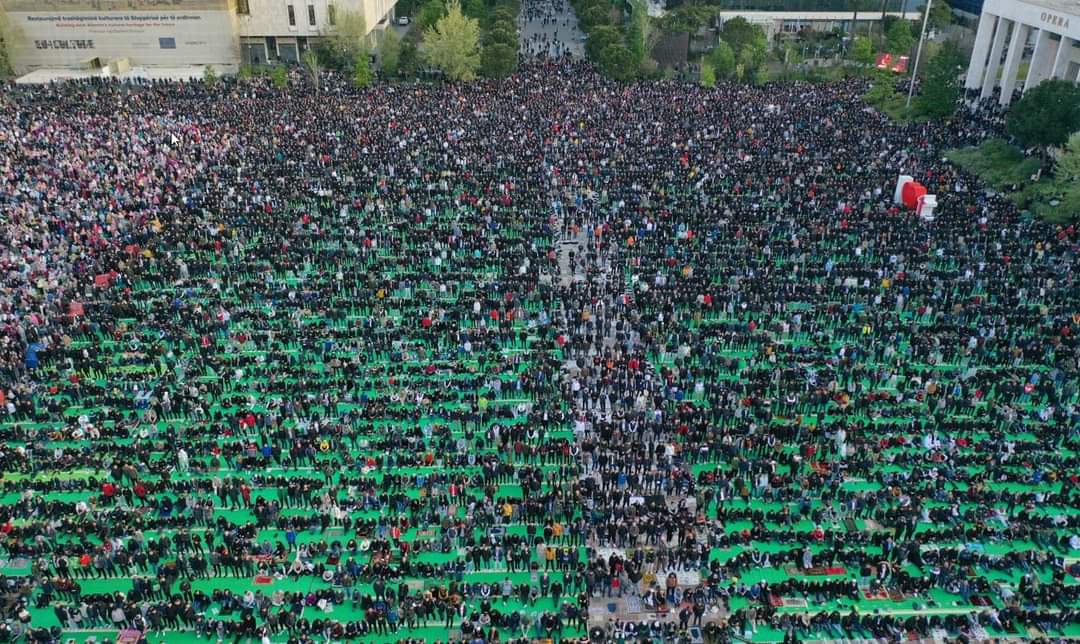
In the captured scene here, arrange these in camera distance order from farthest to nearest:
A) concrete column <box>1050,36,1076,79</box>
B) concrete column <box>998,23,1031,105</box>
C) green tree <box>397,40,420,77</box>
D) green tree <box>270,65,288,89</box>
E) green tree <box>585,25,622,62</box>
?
green tree <box>585,25,622,62</box> → green tree <box>397,40,420,77</box> → green tree <box>270,65,288,89</box> → concrete column <box>998,23,1031,105</box> → concrete column <box>1050,36,1076,79</box>

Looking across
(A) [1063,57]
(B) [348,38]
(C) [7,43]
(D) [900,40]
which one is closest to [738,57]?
(D) [900,40]

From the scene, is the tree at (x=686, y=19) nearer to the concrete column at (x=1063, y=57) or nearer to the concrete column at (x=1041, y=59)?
the concrete column at (x=1041, y=59)

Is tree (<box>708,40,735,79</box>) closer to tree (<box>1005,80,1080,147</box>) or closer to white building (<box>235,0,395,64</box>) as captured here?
tree (<box>1005,80,1080,147</box>)

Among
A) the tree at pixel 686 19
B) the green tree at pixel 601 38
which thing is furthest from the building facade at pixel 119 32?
the tree at pixel 686 19

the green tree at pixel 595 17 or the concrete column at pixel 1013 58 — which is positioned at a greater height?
the green tree at pixel 595 17

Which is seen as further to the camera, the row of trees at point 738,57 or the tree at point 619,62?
the row of trees at point 738,57

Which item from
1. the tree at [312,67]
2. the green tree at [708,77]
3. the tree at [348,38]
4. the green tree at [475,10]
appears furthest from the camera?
the green tree at [475,10]

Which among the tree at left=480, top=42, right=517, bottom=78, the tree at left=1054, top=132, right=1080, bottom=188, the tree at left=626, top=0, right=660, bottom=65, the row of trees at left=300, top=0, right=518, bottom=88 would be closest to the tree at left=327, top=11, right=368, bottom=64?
the row of trees at left=300, top=0, right=518, bottom=88
